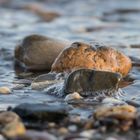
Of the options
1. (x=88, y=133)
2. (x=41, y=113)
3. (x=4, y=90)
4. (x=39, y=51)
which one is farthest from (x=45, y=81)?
(x=88, y=133)

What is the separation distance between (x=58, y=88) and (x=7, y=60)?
2.00m

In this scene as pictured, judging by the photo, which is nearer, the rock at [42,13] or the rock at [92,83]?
the rock at [92,83]

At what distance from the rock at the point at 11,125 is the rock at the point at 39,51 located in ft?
7.78

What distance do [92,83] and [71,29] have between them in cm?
469

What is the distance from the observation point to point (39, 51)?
19.5 ft

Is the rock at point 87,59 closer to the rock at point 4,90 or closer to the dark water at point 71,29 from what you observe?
Answer: the dark water at point 71,29

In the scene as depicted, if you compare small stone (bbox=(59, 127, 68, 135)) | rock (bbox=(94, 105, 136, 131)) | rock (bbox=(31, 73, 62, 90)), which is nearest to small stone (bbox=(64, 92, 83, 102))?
rock (bbox=(31, 73, 62, 90))

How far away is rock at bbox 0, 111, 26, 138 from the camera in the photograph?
3295mm

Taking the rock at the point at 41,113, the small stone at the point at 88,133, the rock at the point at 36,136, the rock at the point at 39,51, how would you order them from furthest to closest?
the rock at the point at 39,51
the rock at the point at 41,113
the small stone at the point at 88,133
the rock at the point at 36,136

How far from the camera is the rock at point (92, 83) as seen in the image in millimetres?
4422

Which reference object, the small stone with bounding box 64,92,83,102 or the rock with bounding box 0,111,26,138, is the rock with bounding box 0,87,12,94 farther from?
the rock with bounding box 0,111,26,138

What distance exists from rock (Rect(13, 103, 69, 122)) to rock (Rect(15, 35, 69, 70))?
2199 millimetres

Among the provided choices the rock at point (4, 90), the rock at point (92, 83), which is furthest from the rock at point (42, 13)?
the rock at point (92, 83)

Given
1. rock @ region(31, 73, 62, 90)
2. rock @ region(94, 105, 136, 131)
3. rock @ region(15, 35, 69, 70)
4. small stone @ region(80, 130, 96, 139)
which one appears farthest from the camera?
rock @ region(15, 35, 69, 70)
